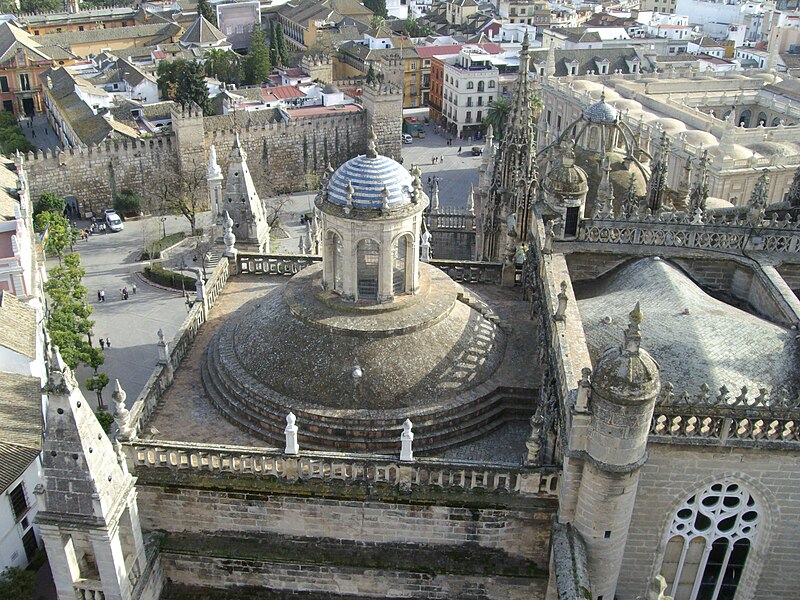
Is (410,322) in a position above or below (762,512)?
above

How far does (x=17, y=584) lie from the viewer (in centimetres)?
2919

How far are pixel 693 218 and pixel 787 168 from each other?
44734 millimetres

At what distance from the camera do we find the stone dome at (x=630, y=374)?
52.6 feet

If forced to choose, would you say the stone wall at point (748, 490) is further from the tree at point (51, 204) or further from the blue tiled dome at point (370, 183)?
the tree at point (51, 204)

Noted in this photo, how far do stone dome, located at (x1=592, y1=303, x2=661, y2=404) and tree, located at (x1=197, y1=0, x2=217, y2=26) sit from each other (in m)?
146

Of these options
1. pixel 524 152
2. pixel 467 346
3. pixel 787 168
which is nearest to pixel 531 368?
pixel 467 346

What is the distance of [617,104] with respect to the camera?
82.2 m

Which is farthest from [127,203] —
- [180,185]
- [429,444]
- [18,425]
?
[429,444]

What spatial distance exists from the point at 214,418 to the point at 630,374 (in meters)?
11.7

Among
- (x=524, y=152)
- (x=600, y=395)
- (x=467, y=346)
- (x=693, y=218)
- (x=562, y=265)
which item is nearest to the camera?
(x=600, y=395)

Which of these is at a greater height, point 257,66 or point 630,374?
point 630,374

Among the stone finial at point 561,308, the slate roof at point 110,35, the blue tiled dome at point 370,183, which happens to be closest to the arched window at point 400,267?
the blue tiled dome at point 370,183

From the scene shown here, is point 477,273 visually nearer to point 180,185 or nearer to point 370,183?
point 370,183

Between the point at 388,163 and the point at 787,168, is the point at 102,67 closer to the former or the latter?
the point at 787,168
